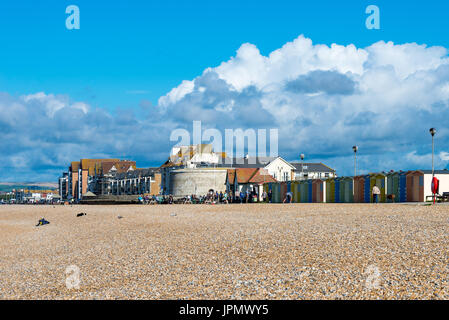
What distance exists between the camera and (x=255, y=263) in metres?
12.5

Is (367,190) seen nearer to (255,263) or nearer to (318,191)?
(318,191)

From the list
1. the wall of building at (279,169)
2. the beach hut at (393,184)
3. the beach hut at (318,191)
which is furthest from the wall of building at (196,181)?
the beach hut at (393,184)

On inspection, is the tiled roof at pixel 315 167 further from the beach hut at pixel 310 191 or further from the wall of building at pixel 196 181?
the beach hut at pixel 310 191

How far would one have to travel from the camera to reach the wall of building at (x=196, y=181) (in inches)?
3484

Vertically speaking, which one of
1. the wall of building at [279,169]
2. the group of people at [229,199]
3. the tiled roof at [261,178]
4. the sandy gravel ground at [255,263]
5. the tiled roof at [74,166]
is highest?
the tiled roof at [74,166]

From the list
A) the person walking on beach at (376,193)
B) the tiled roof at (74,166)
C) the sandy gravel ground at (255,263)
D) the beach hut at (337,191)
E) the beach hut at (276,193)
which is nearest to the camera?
the sandy gravel ground at (255,263)

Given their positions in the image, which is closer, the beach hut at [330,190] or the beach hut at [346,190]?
the beach hut at [346,190]

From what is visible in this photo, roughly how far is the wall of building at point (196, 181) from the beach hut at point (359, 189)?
170 ft

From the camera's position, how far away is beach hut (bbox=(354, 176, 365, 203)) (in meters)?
37.4

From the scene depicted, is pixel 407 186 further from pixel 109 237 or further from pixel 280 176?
pixel 280 176

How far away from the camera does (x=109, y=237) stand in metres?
21.6

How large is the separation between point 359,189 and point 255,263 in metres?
27.0

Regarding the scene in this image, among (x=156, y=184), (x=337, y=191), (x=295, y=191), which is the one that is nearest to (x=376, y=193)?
(x=337, y=191)
